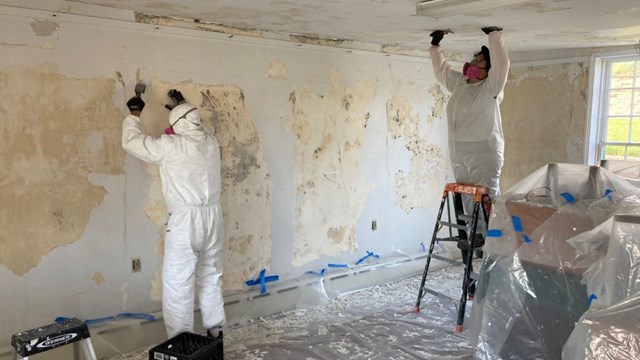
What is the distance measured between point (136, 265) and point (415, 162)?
2.95m

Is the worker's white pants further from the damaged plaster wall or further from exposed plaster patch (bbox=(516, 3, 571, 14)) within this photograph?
the damaged plaster wall

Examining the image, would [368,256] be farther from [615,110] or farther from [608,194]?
[615,110]

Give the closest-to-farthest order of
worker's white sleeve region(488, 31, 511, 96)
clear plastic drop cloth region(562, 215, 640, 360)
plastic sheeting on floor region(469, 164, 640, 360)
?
clear plastic drop cloth region(562, 215, 640, 360) < plastic sheeting on floor region(469, 164, 640, 360) < worker's white sleeve region(488, 31, 511, 96)

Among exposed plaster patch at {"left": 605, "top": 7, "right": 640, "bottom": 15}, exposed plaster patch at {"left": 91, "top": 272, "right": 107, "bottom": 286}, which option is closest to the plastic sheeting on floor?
exposed plaster patch at {"left": 605, "top": 7, "right": 640, "bottom": 15}

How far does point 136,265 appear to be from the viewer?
338cm

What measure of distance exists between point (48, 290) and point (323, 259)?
2209 mm

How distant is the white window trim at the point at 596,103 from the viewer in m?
4.92

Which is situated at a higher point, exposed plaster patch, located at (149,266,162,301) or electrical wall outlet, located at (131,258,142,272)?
electrical wall outlet, located at (131,258,142,272)

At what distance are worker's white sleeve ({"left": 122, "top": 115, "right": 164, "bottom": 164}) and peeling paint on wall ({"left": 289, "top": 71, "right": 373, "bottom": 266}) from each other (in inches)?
51.8

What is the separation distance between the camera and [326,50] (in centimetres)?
424

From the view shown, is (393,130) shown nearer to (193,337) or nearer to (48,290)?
(193,337)

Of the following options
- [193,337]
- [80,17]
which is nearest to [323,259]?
[193,337]

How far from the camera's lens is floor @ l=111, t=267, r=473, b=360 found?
10.7 feet

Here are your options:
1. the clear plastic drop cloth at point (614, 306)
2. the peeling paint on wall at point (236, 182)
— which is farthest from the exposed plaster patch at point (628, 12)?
the peeling paint on wall at point (236, 182)
